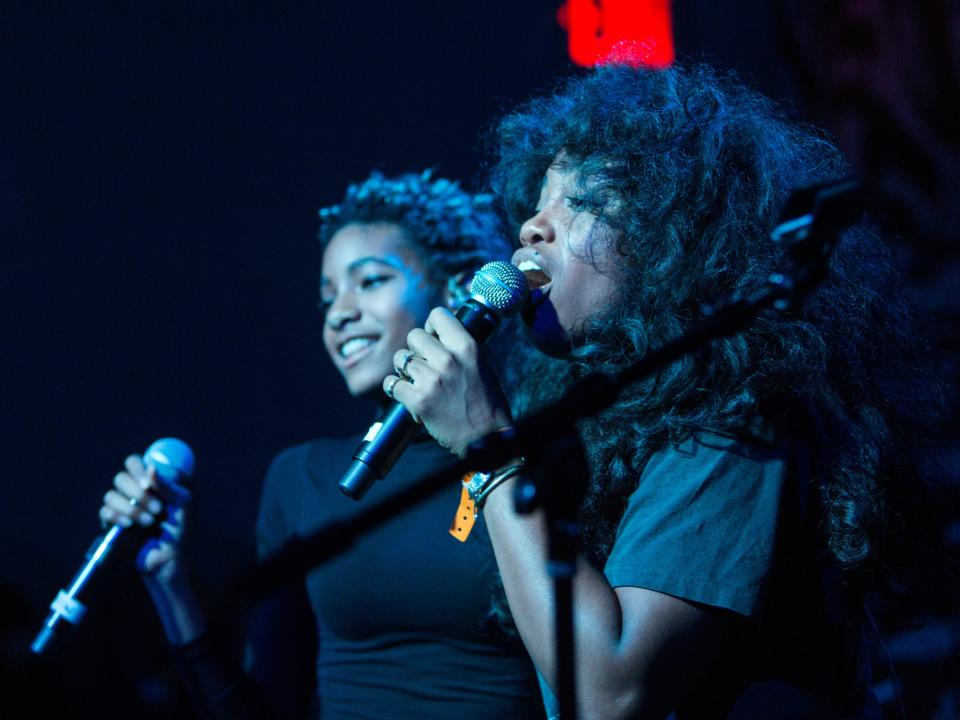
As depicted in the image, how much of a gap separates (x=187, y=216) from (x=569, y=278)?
1557 millimetres

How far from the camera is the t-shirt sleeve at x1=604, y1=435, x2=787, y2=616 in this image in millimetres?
1165

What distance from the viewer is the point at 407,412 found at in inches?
51.1

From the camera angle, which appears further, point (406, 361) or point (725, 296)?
point (725, 296)

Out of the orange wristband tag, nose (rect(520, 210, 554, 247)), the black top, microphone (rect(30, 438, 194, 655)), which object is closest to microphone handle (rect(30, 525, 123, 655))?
microphone (rect(30, 438, 194, 655))

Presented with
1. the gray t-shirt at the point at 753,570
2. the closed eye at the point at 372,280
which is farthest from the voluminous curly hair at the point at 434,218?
the gray t-shirt at the point at 753,570

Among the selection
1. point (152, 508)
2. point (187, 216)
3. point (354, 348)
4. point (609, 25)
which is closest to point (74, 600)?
point (152, 508)

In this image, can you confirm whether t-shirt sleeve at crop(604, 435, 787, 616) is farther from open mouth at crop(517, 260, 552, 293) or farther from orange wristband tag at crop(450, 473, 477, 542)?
open mouth at crop(517, 260, 552, 293)

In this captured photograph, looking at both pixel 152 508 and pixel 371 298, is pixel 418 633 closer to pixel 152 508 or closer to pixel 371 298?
pixel 152 508

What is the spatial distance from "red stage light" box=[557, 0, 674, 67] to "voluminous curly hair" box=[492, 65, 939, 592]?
146 cm

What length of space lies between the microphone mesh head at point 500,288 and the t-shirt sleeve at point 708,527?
13.7 inches

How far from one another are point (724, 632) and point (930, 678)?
7.22 feet

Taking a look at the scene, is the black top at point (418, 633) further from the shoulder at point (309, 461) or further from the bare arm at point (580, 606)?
the bare arm at point (580, 606)

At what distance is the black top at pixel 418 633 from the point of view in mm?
1851

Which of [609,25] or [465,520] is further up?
[609,25]
